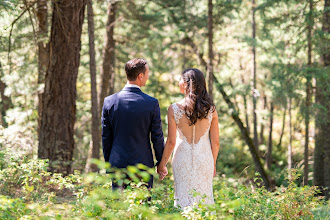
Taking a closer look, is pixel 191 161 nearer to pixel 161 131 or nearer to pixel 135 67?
pixel 161 131

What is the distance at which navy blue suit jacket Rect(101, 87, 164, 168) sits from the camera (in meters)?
4.09

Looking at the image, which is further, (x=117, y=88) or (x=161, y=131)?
(x=117, y=88)

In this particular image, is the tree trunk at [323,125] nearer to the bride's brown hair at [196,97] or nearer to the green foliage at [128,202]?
the green foliage at [128,202]

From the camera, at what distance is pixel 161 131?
4246mm

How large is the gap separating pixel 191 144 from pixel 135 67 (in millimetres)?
1179

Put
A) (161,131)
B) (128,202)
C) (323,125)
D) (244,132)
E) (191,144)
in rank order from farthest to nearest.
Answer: (244,132) < (323,125) < (191,144) < (161,131) < (128,202)

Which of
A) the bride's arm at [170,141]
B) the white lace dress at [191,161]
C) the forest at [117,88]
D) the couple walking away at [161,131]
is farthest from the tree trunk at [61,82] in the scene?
the bride's arm at [170,141]

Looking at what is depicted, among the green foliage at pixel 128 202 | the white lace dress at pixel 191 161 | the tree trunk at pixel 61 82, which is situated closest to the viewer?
the green foliage at pixel 128 202

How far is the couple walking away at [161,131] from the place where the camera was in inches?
161

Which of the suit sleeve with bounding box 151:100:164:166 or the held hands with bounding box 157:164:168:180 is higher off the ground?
the suit sleeve with bounding box 151:100:164:166

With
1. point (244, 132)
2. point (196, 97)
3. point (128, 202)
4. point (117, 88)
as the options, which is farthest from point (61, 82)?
point (117, 88)

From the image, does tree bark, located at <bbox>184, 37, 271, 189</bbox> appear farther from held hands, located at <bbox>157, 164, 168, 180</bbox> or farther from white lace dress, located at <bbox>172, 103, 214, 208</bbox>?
held hands, located at <bbox>157, 164, 168, 180</bbox>

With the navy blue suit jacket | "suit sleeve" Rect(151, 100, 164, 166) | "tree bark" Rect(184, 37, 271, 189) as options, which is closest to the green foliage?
the navy blue suit jacket

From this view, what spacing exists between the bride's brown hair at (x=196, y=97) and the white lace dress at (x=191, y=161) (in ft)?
0.61
